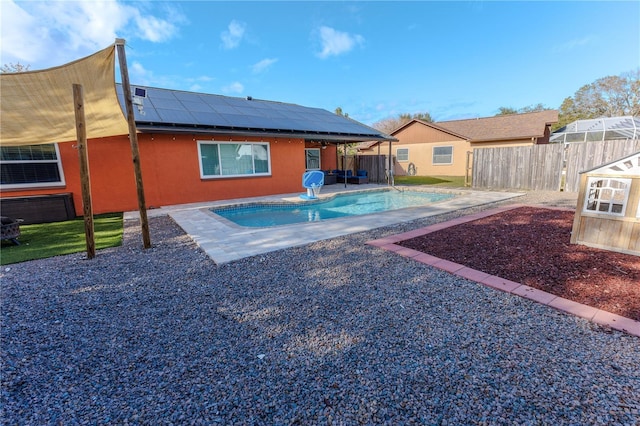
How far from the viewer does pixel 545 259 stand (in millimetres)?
3869

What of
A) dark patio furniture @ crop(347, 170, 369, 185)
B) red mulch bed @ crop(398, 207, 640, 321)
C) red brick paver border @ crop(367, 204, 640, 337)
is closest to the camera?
red brick paver border @ crop(367, 204, 640, 337)

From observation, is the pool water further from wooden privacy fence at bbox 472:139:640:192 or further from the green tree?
the green tree

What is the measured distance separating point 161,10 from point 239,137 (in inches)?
196

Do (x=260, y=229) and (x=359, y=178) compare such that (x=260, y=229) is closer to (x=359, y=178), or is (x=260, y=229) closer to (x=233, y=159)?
(x=233, y=159)

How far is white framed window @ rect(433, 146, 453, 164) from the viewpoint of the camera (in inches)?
808

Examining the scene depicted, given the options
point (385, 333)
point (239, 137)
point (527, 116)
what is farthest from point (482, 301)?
point (527, 116)

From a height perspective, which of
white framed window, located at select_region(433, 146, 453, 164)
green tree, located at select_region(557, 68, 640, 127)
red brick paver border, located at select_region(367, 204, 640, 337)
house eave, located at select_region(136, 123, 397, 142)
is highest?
green tree, located at select_region(557, 68, 640, 127)

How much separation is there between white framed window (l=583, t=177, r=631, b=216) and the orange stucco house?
883 centimetres

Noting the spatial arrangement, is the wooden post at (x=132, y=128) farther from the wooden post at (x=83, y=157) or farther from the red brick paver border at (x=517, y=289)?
the red brick paver border at (x=517, y=289)

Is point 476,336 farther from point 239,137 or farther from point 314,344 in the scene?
point 239,137

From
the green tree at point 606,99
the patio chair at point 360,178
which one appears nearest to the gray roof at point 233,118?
the patio chair at point 360,178

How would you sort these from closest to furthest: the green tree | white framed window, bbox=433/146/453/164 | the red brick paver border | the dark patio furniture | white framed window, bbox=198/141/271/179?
the red brick paver border → white framed window, bbox=198/141/271/179 → the dark patio furniture → white framed window, bbox=433/146/453/164 → the green tree

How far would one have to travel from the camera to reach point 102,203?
28.4 feet

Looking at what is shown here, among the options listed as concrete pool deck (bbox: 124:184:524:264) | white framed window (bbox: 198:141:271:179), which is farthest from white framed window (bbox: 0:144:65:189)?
white framed window (bbox: 198:141:271:179)
